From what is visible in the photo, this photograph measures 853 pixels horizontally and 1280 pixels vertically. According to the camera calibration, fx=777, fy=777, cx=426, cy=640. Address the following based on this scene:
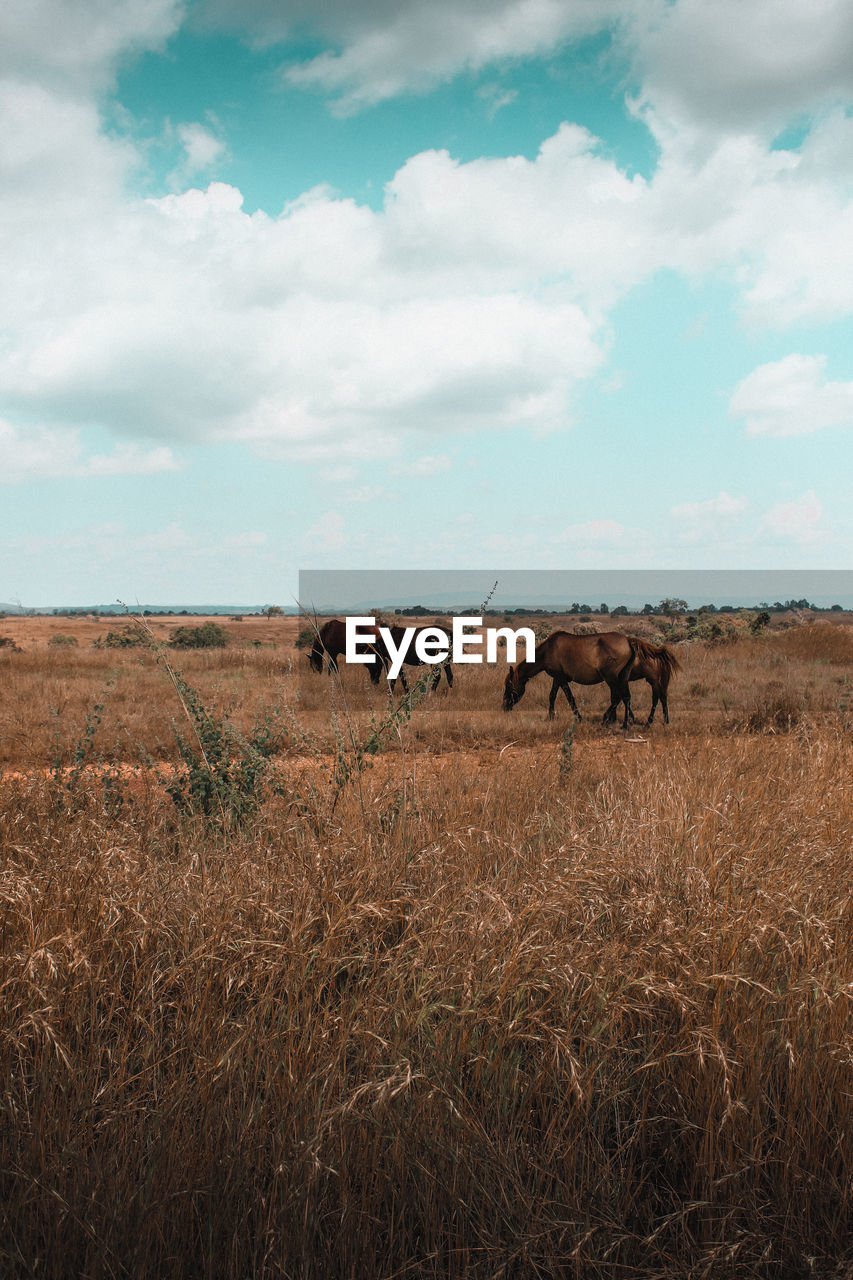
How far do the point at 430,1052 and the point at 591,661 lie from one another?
10509 millimetres

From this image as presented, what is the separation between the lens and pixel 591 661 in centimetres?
1257

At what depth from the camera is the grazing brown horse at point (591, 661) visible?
12.5 metres

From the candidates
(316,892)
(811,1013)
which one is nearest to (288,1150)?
(316,892)

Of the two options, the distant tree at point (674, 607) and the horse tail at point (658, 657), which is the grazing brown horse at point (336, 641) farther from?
the distant tree at point (674, 607)

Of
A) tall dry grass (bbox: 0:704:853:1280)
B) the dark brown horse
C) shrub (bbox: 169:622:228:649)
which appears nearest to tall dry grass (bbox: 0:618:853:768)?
the dark brown horse

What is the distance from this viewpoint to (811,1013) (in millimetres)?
2629

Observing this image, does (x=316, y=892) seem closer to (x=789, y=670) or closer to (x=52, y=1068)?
(x=52, y=1068)

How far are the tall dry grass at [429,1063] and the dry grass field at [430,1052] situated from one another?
1cm

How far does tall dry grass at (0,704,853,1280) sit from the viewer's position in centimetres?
191

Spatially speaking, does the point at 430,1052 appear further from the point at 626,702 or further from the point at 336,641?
the point at 336,641

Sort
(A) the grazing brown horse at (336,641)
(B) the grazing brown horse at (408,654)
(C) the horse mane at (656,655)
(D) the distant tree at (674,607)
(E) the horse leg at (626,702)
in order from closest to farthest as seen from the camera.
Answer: (E) the horse leg at (626,702) < (C) the horse mane at (656,655) < (B) the grazing brown horse at (408,654) < (A) the grazing brown horse at (336,641) < (D) the distant tree at (674,607)

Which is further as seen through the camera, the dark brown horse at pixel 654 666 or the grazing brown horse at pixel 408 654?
the grazing brown horse at pixel 408 654

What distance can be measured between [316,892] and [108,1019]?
1017 mm

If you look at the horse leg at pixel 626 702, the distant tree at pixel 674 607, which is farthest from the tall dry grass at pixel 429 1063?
the distant tree at pixel 674 607
